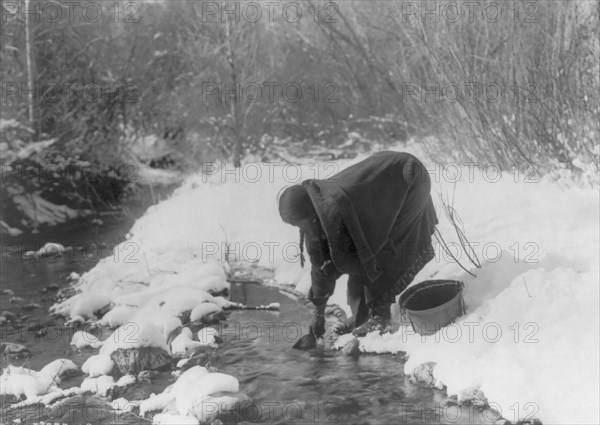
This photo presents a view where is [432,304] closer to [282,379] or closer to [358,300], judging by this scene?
[358,300]

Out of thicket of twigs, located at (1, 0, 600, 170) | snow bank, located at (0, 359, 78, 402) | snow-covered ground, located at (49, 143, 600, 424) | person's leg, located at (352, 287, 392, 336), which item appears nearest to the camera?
snow-covered ground, located at (49, 143, 600, 424)

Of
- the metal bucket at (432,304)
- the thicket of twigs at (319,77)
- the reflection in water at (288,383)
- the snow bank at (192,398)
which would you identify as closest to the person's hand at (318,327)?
the reflection in water at (288,383)

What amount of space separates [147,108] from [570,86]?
54.4 ft

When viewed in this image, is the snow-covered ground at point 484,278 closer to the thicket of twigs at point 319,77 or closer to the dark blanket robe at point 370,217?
the dark blanket robe at point 370,217

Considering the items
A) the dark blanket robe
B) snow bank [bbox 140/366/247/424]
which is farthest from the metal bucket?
snow bank [bbox 140/366/247/424]

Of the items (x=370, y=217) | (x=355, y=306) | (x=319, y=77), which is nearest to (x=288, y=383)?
(x=355, y=306)

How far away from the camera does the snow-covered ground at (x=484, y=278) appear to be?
424 centimetres

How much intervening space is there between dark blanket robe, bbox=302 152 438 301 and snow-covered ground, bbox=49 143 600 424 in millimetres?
586

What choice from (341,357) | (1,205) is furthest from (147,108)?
(341,357)

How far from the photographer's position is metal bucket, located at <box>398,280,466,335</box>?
5129 mm

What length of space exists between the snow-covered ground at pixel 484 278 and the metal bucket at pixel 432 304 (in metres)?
0.09

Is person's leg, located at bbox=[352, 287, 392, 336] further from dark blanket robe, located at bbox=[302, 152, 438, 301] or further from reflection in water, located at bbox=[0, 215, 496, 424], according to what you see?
reflection in water, located at bbox=[0, 215, 496, 424]

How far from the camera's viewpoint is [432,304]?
18.4ft

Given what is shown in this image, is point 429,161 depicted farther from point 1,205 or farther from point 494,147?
point 1,205
